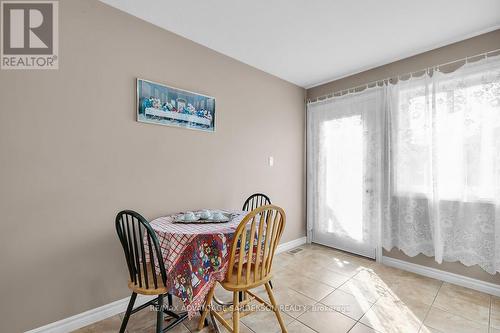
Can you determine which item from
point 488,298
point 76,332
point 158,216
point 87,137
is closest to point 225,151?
point 158,216

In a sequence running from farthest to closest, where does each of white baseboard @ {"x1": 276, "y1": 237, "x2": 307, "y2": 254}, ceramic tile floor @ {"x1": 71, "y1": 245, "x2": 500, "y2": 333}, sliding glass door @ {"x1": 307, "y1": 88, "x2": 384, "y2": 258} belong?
1. white baseboard @ {"x1": 276, "y1": 237, "x2": 307, "y2": 254}
2. sliding glass door @ {"x1": 307, "y1": 88, "x2": 384, "y2": 258}
3. ceramic tile floor @ {"x1": 71, "y1": 245, "x2": 500, "y2": 333}

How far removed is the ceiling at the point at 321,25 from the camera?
6.39 feet

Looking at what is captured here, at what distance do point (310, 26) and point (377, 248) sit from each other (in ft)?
Result: 9.20

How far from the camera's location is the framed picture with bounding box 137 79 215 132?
84.0 inches

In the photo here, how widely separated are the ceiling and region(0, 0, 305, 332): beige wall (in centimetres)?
22

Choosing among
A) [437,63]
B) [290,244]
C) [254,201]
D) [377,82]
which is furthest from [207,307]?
[437,63]

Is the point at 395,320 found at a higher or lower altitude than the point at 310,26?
lower

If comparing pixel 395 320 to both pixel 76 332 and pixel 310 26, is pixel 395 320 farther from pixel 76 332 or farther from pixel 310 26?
pixel 310 26

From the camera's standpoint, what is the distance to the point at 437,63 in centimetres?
262

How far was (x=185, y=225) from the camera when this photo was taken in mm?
1782

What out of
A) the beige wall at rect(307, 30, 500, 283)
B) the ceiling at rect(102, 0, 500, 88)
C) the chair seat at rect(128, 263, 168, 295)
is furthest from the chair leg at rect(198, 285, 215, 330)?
the beige wall at rect(307, 30, 500, 283)

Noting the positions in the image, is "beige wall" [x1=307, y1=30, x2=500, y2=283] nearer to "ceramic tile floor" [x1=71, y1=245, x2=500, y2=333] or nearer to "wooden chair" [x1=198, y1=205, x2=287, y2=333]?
"ceramic tile floor" [x1=71, y1=245, x2=500, y2=333]

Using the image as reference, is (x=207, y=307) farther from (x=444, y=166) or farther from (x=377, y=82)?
(x=377, y=82)

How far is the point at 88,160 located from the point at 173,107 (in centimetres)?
89
